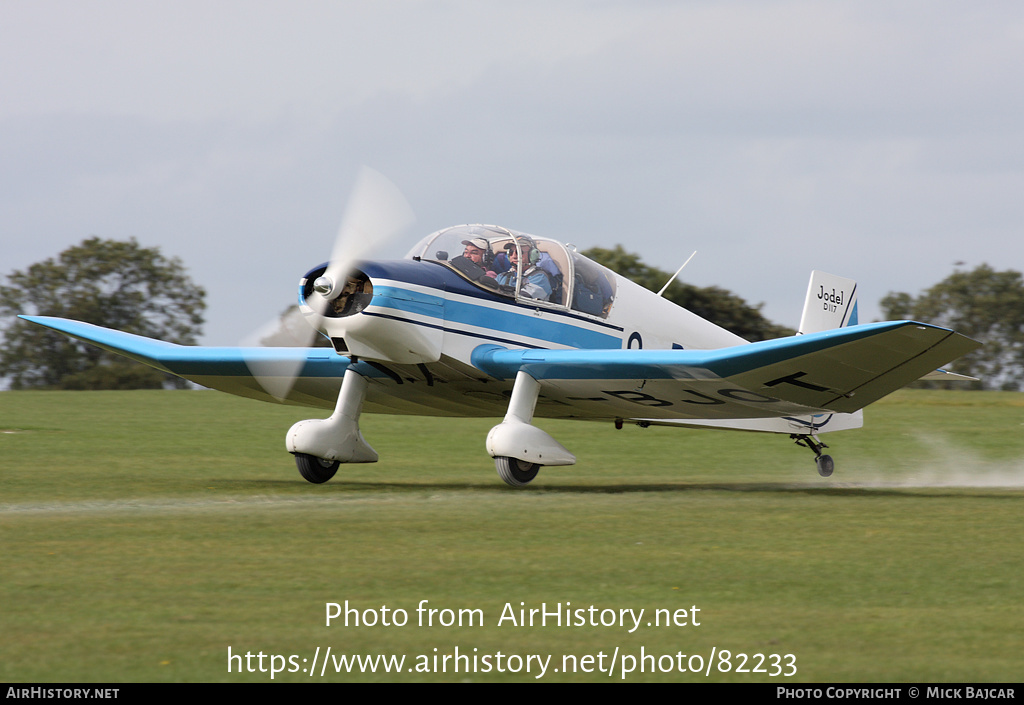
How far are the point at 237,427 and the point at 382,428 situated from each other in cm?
300

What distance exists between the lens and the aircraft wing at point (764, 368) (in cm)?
1126

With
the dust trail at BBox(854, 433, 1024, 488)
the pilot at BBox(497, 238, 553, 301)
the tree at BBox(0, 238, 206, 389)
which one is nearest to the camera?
the pilot at BBox(497, 238, 553, 301)

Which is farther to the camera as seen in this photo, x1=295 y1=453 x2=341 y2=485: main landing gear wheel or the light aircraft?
x1=295 y1=453 x2=341 y2=485: main landing gear wheel

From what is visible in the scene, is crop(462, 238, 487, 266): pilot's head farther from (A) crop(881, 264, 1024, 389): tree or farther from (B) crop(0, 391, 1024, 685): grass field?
(A) crop(881, 264, 1024, 389): tree

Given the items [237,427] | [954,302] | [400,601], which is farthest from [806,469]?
[954,302]

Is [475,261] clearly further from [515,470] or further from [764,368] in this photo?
[764,368]

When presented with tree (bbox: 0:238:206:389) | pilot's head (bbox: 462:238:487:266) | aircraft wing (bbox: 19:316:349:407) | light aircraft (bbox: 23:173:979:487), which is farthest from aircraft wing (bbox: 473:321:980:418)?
tree (bbox: 0:238:206:389)

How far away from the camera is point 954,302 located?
209 ft

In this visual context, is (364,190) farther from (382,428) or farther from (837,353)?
(382,428)

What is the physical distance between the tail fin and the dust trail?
2.07 metres

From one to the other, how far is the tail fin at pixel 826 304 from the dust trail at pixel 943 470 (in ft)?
6.80

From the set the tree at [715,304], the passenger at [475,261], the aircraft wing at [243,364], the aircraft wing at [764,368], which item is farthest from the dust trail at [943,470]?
the tree at [715,304]

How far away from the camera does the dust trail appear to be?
15.4 meters

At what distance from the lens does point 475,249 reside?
13047 mm
